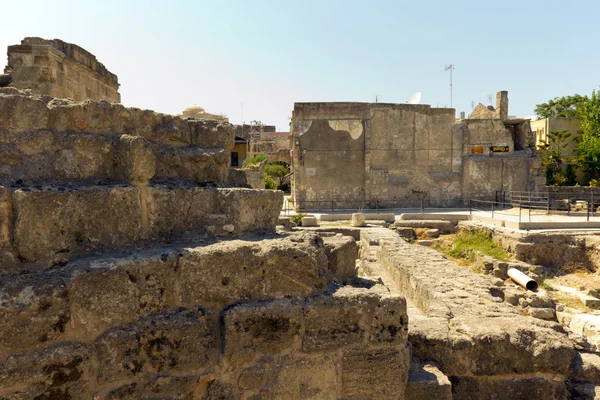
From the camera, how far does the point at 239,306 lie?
8.13ft

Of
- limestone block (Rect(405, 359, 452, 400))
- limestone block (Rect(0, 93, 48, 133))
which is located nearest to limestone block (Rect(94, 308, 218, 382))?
limestone block (Rect(0, 93, 48, 133))

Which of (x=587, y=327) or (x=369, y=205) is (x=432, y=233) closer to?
(x=369, y=205)

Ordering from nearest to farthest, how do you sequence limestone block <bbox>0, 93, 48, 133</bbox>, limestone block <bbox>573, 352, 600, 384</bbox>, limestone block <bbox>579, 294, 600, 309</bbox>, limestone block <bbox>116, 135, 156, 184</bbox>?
limestone block <bbox>0, 93, 48, 133</bbox> → limestone block <bbox>116, 135, 156, 184</bbox> → limestone block <bbox>573, 352, 600, 384</bbox> → limestone block <bbox>579, 294, 600, 309</bbox>

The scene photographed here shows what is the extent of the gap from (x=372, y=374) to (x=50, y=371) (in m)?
1.82

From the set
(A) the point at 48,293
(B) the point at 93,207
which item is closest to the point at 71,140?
(B) the point at 93,207

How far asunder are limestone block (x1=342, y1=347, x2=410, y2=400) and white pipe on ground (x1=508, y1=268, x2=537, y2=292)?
7.11m

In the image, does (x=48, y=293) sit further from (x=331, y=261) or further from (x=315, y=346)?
(x=331, y=261)

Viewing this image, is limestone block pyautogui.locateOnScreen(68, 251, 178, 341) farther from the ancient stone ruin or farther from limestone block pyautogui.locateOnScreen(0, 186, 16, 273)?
limestone block pyautogui.locateOnScreen(0, 186, 16, 273)

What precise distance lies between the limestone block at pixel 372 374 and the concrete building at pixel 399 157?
17.5 metres

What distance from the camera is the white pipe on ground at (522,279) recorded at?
8531mm

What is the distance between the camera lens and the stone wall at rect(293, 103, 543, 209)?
20.3 m

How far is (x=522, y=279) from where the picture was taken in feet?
28.6

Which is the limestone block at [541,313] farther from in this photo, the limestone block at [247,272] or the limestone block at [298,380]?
the limestone block at [247,272]

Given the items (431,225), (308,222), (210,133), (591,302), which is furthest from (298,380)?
(431,225)
